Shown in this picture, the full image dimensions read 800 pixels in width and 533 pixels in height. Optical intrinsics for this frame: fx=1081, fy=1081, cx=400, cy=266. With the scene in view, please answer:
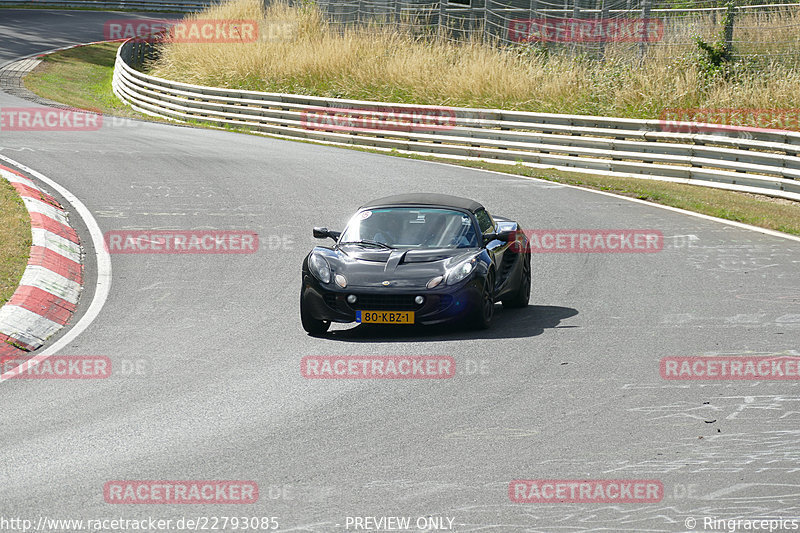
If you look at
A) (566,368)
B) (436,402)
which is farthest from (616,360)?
(436,402)

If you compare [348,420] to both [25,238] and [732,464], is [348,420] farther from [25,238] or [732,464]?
[25,238]

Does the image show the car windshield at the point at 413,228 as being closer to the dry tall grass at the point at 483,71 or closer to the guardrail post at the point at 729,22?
the dry tall grass at the point at 483,71

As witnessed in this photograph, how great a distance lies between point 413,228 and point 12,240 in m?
5.55

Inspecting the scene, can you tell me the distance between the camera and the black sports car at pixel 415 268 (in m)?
10.4

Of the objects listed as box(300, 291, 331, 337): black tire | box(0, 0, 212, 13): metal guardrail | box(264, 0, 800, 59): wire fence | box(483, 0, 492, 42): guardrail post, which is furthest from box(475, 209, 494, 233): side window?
box(0, 0, 212, 13): metal guardrail

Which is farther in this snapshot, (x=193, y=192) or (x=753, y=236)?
(x=193, y=192)

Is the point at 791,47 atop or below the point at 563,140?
atop

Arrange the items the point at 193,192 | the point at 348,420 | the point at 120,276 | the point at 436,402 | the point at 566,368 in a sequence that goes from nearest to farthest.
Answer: the point at 348,420 → the point at 436,402 → the point at 566,368 → the point at 120,276 → the point at 193,192

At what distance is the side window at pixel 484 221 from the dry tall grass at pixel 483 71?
547 inches

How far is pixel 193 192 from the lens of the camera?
19109 mm

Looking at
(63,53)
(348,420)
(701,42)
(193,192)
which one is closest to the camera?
(348,420)

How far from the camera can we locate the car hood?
1043 cm

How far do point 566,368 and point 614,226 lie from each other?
321 inches

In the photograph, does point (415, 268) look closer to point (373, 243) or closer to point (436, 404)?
point (373, 243)
